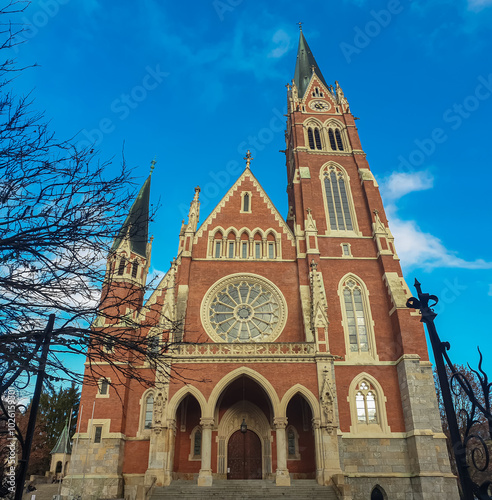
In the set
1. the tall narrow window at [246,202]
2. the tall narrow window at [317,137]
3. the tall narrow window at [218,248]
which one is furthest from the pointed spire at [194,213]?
the tall narrow window at [317,137]

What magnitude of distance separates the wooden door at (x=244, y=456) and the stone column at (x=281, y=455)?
3385 mm

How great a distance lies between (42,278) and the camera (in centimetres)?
572

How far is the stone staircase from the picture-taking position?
15805 mm

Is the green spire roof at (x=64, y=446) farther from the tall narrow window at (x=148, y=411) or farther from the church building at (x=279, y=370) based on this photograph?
the tall narrow window at (x=148, y=411)

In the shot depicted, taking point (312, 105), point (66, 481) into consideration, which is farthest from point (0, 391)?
point (312, 105)

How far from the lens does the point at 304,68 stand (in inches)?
1505

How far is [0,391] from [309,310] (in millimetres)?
18834

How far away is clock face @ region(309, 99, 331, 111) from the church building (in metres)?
8.64

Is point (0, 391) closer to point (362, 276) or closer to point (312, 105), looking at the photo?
point (362, 276)

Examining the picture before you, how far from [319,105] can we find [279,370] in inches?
912

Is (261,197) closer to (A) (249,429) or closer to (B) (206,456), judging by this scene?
(A) (249,429)

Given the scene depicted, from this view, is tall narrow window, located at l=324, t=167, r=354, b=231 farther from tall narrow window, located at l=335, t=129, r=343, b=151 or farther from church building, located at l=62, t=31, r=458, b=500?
tall narrow window, located at l=335, t=129, r=343, b=151

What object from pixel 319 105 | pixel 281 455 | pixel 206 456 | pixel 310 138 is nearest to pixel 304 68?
pixel 319 105

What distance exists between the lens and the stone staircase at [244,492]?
15.8m
